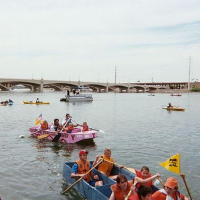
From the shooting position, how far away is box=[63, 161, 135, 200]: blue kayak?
9148mm

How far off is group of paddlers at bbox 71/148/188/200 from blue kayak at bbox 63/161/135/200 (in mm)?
232

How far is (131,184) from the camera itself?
8555 mm

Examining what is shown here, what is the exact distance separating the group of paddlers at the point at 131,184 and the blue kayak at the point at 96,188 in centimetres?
23

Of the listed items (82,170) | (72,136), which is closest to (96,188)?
(82,170)

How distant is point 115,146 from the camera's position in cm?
1928

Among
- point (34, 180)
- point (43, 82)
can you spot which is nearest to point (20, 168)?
point (34, 180)

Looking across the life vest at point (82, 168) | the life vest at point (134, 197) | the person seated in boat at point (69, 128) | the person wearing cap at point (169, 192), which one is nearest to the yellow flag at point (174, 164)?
the person wearing cap at point (169, 192)

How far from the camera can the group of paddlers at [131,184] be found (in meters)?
7.32

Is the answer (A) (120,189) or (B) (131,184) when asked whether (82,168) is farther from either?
(A) (120,189)

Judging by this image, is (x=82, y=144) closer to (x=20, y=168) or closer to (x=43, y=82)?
(x=20, y=168)

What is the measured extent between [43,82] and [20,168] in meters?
104

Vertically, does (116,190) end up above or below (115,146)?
above

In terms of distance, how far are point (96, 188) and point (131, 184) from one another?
52.8 inches

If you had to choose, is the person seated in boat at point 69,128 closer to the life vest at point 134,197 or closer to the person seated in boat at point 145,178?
the person seated in boat at point 145,178
